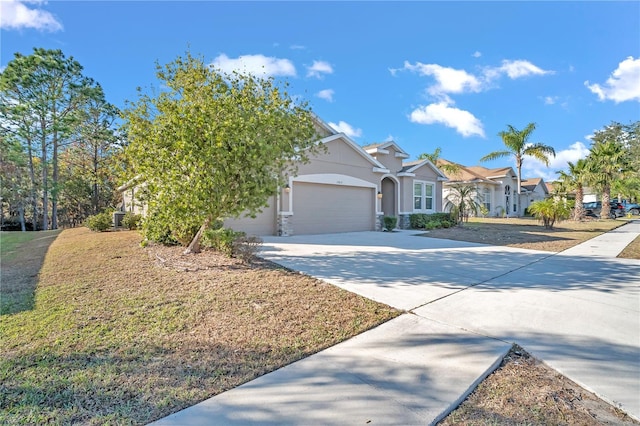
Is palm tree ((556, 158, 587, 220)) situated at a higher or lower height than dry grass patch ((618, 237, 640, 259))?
higher

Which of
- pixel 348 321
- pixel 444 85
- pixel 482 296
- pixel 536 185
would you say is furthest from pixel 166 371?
pixel 536 185

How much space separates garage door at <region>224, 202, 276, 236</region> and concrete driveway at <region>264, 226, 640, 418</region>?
3045 mm

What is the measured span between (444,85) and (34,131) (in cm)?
2722

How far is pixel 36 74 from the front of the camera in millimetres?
21203

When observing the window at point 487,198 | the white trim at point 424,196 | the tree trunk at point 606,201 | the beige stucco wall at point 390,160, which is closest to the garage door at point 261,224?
the beige stucco wall at point 390,160

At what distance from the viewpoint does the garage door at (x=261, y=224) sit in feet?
41.2

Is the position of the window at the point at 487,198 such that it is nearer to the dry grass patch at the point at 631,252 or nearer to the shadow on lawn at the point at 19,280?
the dry grass patch at the point at 631,252

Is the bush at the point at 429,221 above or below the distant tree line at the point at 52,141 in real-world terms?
below

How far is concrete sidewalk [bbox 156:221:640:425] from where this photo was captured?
8.03 feet

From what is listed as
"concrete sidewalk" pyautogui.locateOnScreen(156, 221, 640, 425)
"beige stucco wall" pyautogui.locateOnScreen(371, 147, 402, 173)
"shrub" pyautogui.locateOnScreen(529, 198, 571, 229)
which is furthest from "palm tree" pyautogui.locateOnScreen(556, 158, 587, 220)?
"concrete sidewalk" pyautogui.locateOnScreen(156, 221, 640, 425)

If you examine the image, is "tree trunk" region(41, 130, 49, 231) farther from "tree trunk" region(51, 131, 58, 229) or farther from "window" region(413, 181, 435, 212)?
"window" region(413, 181, 435, 212)

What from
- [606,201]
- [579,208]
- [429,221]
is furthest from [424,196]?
[606,201]

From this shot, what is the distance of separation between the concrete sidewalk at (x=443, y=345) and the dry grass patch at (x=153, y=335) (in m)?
0.33

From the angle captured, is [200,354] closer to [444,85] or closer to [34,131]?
[444,85]
